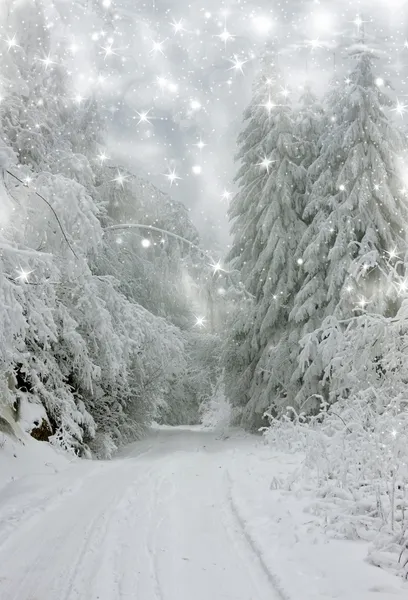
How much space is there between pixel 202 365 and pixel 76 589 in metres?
15.2

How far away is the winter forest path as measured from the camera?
3.84 m

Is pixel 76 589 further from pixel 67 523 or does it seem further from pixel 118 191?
pixel 118 191

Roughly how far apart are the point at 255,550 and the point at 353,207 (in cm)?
1161

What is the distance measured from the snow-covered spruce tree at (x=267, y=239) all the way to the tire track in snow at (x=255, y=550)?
369 inches

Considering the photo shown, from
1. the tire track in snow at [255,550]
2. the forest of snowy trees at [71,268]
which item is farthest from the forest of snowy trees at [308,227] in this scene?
the tire track in snow at [255,550]

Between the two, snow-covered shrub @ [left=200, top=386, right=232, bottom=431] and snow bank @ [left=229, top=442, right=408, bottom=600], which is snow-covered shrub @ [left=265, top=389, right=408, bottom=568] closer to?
snow bank @ [left=229, top=442, right=408, bottom=600]

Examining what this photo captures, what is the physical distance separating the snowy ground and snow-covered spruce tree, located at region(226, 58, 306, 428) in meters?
8.06

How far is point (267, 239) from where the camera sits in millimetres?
16625

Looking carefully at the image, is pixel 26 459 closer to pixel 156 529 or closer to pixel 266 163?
pixel 156 529

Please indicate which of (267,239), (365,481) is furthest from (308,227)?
(365,481)

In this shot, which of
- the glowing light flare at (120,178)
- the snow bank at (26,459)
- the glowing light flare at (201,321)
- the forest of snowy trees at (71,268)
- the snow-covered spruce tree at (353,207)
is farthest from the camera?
the glowing light flare at (201,321)

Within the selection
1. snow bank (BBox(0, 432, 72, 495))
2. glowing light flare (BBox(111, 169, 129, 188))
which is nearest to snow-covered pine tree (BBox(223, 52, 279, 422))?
glowing light flare (BBox(111, 169, 129, 188))

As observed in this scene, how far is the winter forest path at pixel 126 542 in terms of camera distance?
3838 millimetres

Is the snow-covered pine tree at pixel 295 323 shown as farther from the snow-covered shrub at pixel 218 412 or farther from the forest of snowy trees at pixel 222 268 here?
the snow-covered shrub at pixel 218 412
